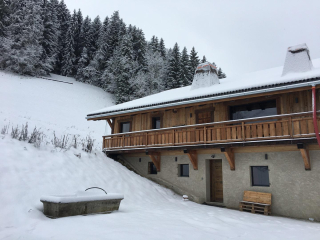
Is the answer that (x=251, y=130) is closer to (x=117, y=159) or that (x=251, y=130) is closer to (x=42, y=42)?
(x=117, y=159)

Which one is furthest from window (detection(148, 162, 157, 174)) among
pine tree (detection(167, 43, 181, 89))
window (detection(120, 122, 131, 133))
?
pine tree (detection(167, 43, 181, 89))

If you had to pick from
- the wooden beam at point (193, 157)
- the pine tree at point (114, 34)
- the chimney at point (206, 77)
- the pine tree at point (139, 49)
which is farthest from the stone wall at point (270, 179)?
the pine tree at point (114, 34)

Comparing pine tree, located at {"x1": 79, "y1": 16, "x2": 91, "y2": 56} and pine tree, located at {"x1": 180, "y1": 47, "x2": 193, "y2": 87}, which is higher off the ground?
pine tree, located at {"x1": 79, "y1": 16, "x2": 91, "y2": 56}

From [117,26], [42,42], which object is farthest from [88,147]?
[117,26]

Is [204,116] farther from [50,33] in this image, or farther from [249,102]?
[50,33]

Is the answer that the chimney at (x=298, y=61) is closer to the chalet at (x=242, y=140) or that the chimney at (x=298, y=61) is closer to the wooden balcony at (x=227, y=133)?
the chalet at (x=242, y=140)

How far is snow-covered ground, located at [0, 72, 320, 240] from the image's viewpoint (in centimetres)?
630

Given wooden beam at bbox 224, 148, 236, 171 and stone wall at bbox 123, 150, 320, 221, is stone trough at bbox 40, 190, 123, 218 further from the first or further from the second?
stone wall at bbox 123, 150, 320, 221

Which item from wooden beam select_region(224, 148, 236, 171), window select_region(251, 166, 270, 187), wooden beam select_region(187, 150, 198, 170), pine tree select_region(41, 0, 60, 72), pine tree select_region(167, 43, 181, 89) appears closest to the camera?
window select_region(251, 166, 270, 187)

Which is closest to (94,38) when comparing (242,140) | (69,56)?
(69,56)

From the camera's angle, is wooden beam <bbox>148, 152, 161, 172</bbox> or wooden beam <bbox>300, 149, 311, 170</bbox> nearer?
wooden beam <bbox>300, 149, 311, 170</bbox>

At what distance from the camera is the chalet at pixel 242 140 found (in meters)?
10.7

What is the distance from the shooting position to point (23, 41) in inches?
1511

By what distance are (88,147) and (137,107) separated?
3828 millimetres
